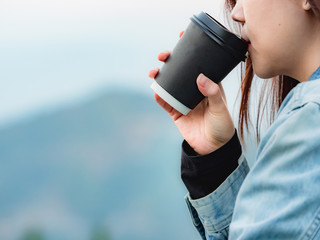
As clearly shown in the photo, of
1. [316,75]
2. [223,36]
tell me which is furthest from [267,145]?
[223,36]

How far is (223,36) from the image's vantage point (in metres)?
1.07

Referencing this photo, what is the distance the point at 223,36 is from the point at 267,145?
0.32 metres

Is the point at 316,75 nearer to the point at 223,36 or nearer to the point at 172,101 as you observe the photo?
the point at 223,36

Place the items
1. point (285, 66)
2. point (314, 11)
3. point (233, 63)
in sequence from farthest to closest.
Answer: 1. point (233, 63)
2. point (285, 66)
3. point (314, 11)

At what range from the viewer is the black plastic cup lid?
107 centimetres

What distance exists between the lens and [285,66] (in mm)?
1005

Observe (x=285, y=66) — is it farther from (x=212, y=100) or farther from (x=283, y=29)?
(x=212, y=100)

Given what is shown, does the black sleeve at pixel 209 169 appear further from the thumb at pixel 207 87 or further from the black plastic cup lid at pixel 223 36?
the black plastic cup lid at pixel 223 36

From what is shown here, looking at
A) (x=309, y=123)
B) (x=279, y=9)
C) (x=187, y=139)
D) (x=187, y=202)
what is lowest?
(x=187, y=202)

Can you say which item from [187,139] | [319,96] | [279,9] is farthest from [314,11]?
[187,139]

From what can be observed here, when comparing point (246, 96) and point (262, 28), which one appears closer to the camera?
point (262, 28)

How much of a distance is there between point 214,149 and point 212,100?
0.42ft

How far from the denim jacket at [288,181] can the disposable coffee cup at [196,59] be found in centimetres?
26

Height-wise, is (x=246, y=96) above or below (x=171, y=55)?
below
